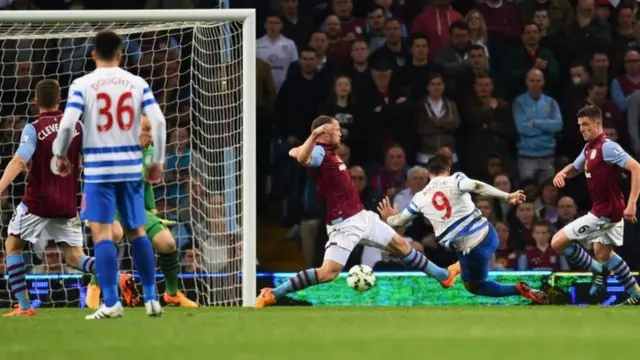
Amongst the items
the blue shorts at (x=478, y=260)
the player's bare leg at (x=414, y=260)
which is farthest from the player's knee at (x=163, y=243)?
the blue shorts at (x=478, y=260)

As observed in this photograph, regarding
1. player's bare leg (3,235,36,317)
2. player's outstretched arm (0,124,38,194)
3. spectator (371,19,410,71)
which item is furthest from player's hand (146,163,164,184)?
spectator (371,19,410,71)

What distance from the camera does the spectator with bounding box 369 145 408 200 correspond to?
18.2 meters

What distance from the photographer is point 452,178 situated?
47.8ft

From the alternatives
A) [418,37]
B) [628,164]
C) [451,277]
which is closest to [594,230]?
[628,164]

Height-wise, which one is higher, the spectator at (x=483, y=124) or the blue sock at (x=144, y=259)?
the spectator at (x=483, y=124)

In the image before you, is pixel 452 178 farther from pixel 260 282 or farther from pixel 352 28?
pixel 352 28

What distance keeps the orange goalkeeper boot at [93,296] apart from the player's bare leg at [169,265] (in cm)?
65

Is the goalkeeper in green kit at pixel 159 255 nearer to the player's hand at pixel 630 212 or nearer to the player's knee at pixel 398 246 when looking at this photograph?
the player's knee at pixel 398 246

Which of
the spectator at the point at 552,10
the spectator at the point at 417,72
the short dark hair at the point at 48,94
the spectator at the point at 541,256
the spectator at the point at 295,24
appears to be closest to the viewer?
the short dark hair at the point at 48,94

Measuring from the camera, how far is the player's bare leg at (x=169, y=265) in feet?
47.2

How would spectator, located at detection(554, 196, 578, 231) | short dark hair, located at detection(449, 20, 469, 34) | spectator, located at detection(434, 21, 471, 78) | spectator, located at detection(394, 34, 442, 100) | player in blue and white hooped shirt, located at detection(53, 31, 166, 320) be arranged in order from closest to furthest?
player in blue and white hooped shirt, located at detection(53, 31, 166, 320), spectator, located at detection(554, 196, 578, 231), spectator, located at detection(394, 34, 442, 100), spectator, located at detection(434, 21, 471, 78), short dark hair, located at detection(449, 20, 469, 34)

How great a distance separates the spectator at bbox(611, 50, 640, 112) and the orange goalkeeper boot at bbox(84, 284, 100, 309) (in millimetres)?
7669

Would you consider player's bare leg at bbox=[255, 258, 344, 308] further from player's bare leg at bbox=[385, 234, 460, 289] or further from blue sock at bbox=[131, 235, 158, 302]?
blue sock at bbox=[131, 235, 158, 302]

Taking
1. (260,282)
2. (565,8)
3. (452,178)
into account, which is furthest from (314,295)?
(565,8)
